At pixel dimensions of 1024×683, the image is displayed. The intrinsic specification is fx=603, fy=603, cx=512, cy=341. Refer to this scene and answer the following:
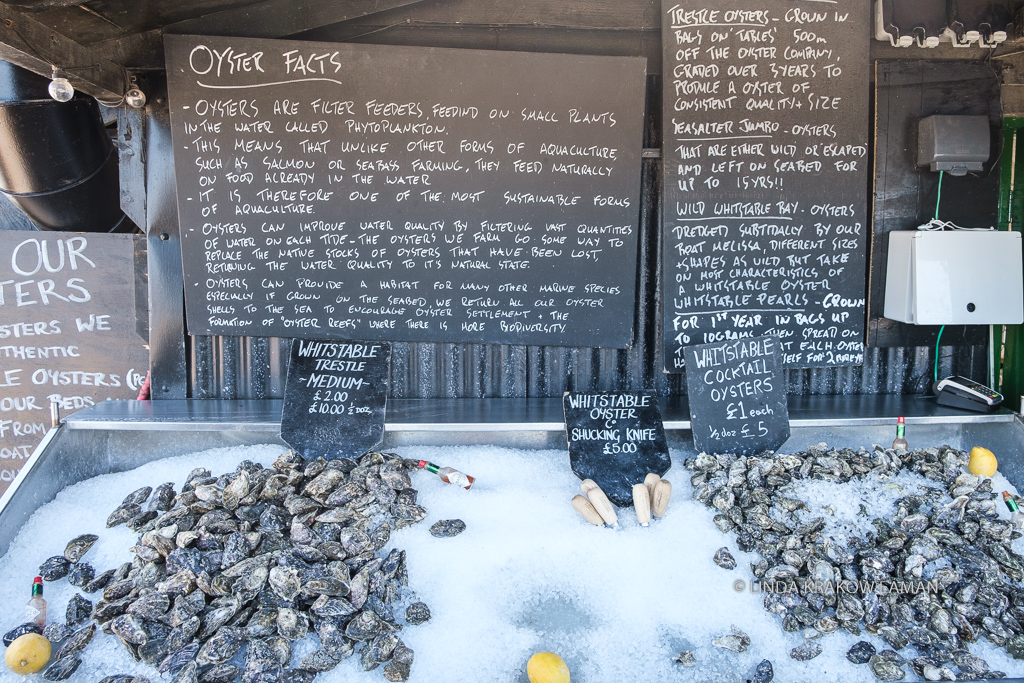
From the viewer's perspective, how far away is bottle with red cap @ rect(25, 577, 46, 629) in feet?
5.88

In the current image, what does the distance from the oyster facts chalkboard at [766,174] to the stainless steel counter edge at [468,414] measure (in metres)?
0.34

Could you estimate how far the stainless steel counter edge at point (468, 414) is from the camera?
8.25ft

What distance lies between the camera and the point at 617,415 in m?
2.53

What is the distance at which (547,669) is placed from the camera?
1.62 m

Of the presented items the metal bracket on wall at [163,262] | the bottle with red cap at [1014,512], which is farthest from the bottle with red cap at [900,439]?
the metal bracket on wall at [163,262]

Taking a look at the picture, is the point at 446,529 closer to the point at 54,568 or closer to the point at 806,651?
the point at 806,651

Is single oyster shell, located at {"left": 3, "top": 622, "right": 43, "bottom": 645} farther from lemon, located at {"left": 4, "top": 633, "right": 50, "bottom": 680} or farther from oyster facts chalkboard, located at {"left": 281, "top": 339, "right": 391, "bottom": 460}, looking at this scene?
oyster facts chalkboard, located at {"left": 281, "top": 339, "right": 391, "bottom": 460}

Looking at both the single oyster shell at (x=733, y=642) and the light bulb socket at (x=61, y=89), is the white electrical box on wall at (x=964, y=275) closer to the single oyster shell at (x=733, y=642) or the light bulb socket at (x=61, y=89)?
the single oyster shell at (x=733, y=642)

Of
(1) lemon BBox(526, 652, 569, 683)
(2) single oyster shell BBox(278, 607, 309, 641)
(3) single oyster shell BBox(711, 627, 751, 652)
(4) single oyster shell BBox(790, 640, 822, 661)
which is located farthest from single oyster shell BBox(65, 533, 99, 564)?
(4) single oyster shell BBox(790, 640, 822, 661)

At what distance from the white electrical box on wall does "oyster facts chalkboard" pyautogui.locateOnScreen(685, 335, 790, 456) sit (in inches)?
30.9

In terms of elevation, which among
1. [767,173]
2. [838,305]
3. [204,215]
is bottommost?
[838,305]

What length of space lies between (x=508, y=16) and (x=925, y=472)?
261 centimetres

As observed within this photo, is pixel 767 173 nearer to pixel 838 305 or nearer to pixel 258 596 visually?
pixel 838 305

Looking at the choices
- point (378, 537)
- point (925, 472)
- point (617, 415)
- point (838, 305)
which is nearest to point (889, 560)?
point (925, 472)
